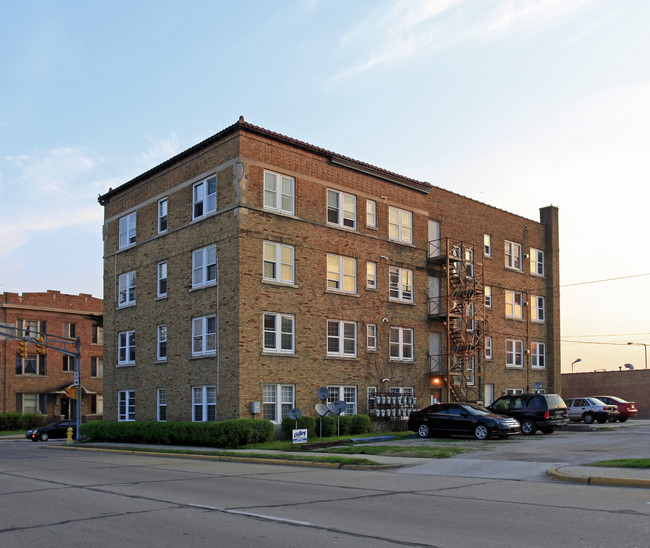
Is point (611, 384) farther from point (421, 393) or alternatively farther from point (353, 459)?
point (353, 459)

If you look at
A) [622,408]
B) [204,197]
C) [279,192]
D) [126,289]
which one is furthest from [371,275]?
[622,408]

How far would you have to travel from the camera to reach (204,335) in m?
29.9

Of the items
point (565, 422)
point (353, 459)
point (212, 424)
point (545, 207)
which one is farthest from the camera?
point (545, 207)

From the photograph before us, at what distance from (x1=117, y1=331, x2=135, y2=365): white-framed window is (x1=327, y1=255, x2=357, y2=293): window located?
10.7 m

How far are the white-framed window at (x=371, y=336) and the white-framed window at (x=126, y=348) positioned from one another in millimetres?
11648

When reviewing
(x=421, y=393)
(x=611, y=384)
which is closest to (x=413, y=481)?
(x=421, y=393)

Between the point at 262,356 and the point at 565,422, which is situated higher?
the point at 262,356

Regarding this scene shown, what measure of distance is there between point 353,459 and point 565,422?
14.4 metres

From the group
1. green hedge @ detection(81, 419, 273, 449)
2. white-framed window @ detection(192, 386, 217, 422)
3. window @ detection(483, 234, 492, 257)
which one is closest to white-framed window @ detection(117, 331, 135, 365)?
green hedge @ detection(81, 419, 273, 449)

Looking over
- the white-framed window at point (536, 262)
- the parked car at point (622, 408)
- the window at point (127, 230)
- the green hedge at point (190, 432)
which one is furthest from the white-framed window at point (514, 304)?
the window at point (127, 230)

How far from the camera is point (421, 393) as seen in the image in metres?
35.7

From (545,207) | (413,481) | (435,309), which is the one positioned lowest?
(413,481)

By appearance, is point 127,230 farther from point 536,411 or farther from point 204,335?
point 536,411

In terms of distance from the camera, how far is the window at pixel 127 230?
3603 cm
